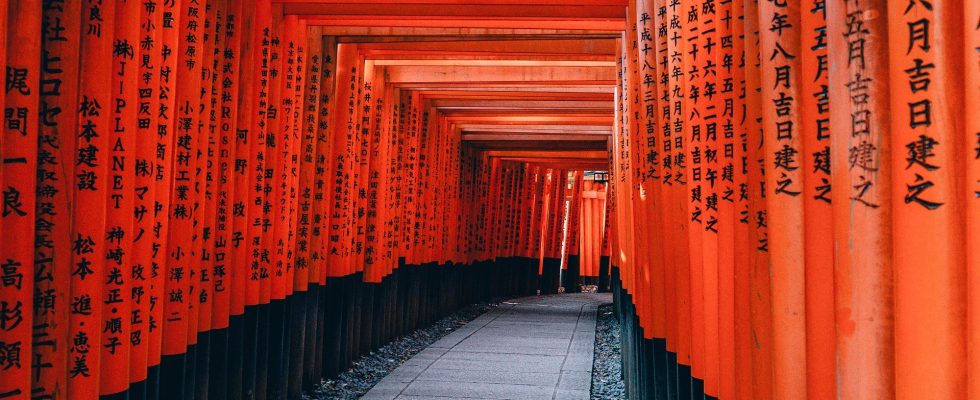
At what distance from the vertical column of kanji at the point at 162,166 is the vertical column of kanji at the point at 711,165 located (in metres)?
2.72

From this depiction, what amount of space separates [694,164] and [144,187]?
2720 mm

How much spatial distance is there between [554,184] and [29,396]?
56.3ft

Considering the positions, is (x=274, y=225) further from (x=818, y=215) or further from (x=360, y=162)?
(x=818, y=215)

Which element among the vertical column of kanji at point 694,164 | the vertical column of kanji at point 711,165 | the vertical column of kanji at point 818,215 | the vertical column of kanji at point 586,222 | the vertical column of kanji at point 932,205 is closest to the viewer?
the vertical column of kanji at point 932,205

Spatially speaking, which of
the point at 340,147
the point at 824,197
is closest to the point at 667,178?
the point at 824,197

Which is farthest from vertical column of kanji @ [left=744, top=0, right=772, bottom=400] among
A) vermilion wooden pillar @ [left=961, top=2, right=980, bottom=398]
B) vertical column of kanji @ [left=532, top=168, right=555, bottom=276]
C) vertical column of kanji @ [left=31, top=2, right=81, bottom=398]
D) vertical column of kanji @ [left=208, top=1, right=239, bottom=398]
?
vertical column of kanji @ [left=532, top=168, right=555, bottom=276]

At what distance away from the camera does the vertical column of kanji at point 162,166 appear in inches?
170

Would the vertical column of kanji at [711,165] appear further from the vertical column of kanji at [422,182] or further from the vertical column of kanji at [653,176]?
the vertical column of kanji at [422,182]

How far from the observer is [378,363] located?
30.6 ft

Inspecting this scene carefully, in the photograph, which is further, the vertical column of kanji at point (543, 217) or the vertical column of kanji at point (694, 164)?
the vertical column of kanji at point (543, 217)

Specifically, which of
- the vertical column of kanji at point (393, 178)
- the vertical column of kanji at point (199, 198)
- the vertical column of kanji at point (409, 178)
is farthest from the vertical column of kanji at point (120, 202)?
the vertical column of kanji at point (409, 178)

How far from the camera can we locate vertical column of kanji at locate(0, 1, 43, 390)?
3084 millimetres

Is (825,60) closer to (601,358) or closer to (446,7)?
(446,7)

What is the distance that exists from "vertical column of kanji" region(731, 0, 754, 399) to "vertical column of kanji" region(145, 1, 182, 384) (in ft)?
9.48
